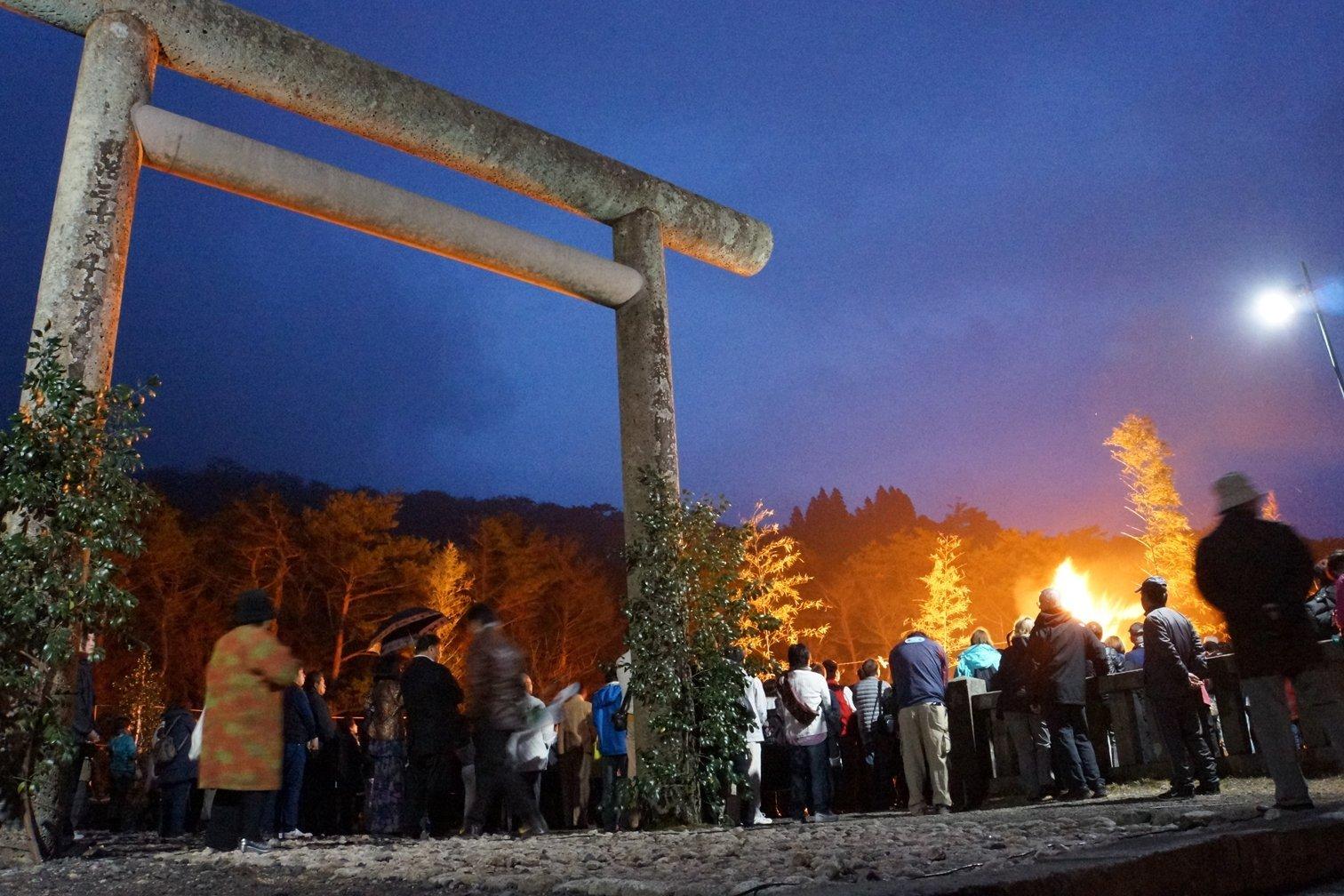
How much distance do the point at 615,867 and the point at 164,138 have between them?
6.14 m

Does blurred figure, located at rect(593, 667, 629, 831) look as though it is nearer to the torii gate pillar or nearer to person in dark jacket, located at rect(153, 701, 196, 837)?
the torii gate pillar

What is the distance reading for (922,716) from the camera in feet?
28.9

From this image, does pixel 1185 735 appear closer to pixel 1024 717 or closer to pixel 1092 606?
pixel 1024 717

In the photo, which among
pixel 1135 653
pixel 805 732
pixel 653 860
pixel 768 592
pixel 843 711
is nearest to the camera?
pixel 653 860

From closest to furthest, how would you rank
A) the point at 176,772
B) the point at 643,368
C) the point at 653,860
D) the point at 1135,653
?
the point at 653,860 → the point at 643,368 → the point at 1135,653 → the point at 176,772

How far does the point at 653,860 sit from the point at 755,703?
162 inches

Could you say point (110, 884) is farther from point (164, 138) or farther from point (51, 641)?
point (164, 138)

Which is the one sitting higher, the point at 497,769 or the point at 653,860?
the point at 497,769

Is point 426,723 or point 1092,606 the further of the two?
point 1092,606

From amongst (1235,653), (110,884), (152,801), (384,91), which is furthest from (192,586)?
(1235,653)

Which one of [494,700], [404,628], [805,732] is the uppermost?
[404,628]

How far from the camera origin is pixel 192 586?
113 ft

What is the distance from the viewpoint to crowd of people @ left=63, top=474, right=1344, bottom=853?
5.03 m

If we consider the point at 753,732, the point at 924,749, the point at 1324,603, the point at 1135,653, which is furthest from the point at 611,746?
the point at 1324,603
